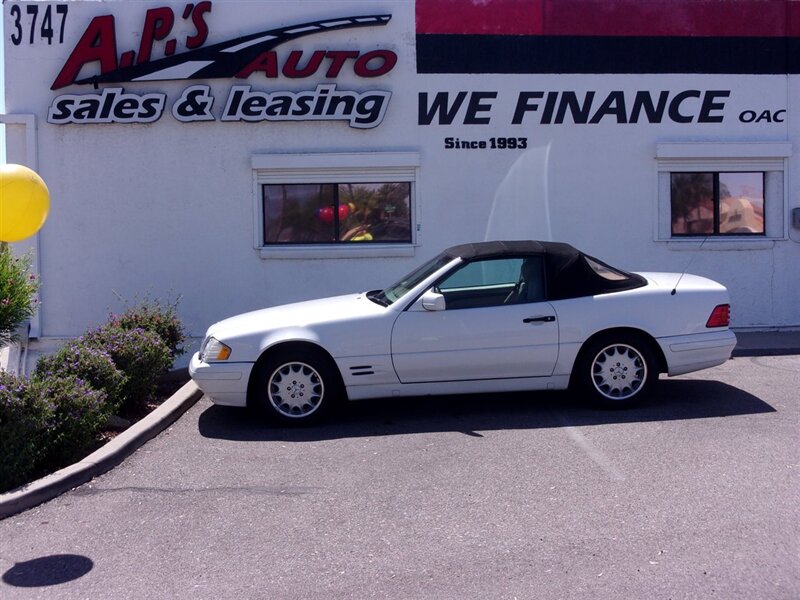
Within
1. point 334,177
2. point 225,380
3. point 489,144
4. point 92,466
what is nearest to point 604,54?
point 489,144

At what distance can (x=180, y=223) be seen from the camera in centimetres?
1180

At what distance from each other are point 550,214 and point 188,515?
24.8 ft

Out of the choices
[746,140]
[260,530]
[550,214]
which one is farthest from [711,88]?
[260,530]

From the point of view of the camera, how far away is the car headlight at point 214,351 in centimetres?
777

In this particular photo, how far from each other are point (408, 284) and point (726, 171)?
239 inches

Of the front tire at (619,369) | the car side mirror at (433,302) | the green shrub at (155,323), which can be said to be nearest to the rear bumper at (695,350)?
the front tire at (619,369)

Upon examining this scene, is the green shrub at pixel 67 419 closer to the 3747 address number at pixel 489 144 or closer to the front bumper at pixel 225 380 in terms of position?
the front bumper at pixel 225 380

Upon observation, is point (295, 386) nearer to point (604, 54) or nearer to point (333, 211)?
point (333, 211)

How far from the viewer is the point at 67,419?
6727mm

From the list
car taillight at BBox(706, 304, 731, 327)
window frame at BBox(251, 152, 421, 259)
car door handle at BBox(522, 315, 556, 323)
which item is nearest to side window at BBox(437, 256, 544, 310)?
car door handle at BBox(522, 315, 556, 323)

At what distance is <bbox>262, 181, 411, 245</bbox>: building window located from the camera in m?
11.9

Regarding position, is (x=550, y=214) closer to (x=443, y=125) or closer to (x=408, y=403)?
(x=443, y=125)

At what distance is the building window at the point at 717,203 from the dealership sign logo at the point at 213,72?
421 cm

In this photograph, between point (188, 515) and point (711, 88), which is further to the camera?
point (711, 88)
